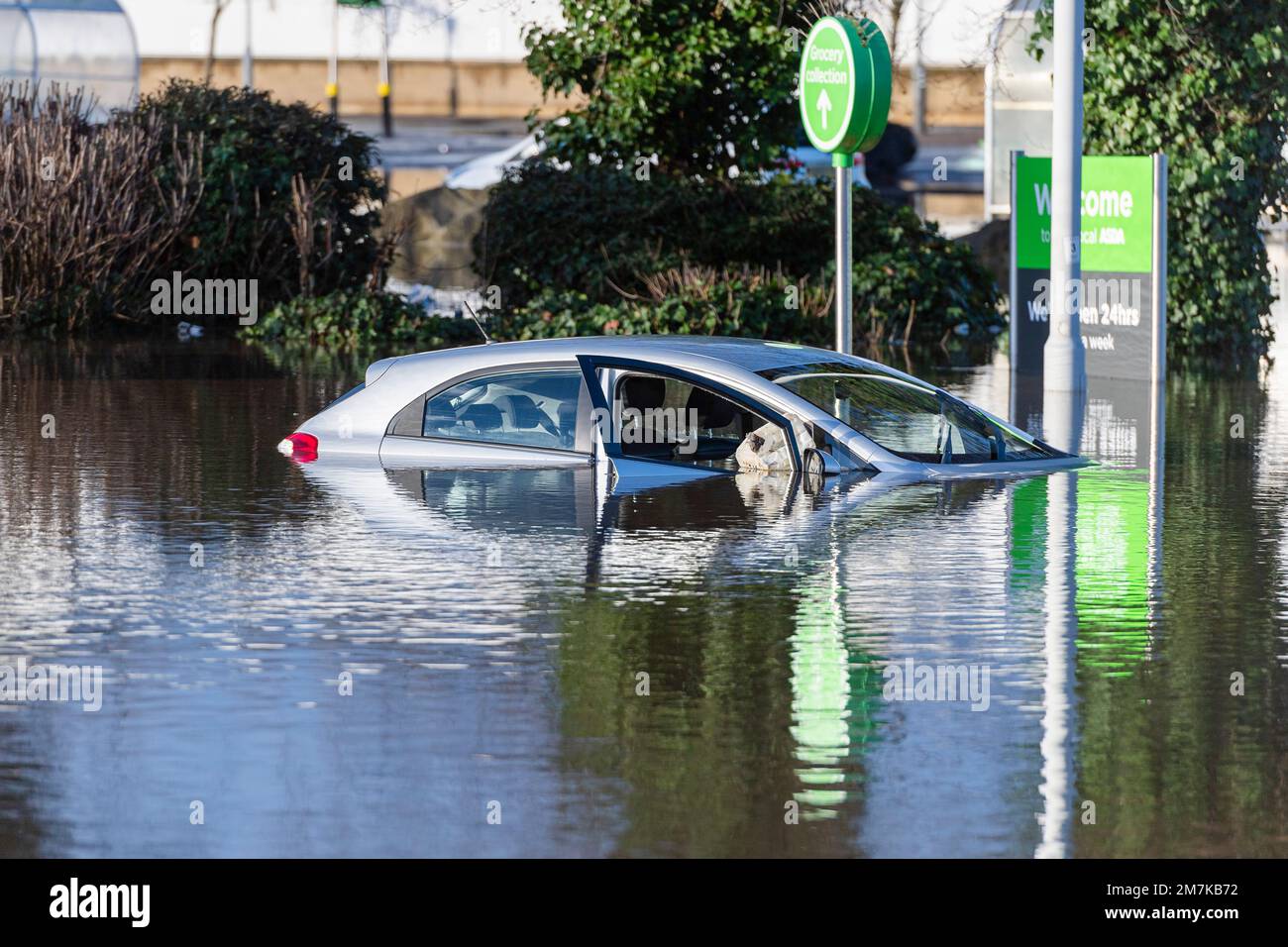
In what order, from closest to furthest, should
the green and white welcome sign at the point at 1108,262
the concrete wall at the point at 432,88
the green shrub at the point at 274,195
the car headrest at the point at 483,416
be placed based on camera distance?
the car headrest at the point at 483,416, the green and white welcome sign at the point at 1108,262, the green shrub at the point at 274,195, the concrete wall at the point at 432,88

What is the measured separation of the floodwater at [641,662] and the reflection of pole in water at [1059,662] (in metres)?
0.02

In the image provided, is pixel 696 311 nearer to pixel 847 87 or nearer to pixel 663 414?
pixel 847 87

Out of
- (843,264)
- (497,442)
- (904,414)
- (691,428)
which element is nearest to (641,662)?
(691,428)

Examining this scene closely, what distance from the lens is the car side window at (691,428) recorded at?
13727mm

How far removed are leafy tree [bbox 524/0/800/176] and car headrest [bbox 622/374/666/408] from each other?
12135 mm

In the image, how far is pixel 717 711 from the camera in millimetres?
8078

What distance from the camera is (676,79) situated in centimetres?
2531

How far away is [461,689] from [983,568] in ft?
10.9

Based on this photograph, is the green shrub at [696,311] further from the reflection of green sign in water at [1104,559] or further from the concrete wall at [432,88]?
the concrete wall at [432,88]

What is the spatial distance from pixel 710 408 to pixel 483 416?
1.39 m

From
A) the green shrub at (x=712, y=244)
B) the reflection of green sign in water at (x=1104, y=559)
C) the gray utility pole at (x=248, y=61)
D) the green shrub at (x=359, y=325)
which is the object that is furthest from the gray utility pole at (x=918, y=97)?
the reflection of green sign in water at (x=1104, y=559)

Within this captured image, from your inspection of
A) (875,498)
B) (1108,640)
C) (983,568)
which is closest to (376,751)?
(1108,640)
